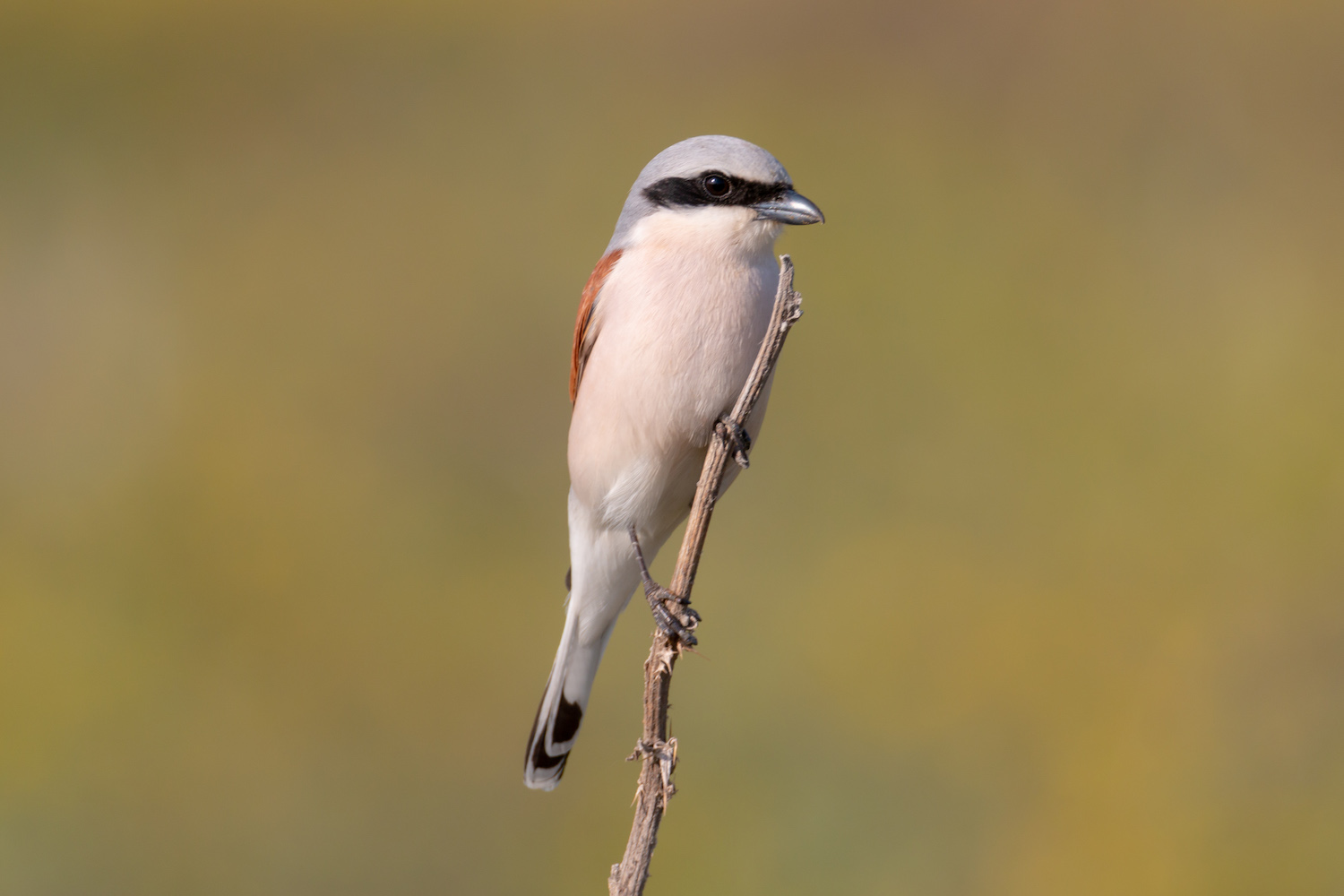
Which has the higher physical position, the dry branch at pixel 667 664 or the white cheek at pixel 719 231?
the white cheek at pixel 719 231

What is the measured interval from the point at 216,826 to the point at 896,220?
160 inches

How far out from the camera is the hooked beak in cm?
229

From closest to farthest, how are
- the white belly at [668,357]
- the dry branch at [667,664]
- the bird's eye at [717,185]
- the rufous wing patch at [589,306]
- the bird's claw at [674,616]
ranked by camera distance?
the dry branch at [667,664] < the bird's claw at [674,616] < the white belly at [668,357] < the bird's eye at [717,185] < the rufous wing patch at [589,306]

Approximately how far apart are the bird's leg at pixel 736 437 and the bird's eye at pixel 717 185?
497mm

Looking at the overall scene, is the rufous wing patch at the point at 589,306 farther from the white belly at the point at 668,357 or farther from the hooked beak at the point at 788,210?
the hooked beak at the point at 788,210

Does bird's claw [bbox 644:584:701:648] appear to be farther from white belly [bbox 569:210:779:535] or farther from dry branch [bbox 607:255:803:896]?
white belly [bbox 569:210:779:535]

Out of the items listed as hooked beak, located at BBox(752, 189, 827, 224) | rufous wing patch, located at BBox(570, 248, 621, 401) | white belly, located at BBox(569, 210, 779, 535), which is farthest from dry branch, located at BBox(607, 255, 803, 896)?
rufous wing patch, located at BBox(570, 248, 621, 401)

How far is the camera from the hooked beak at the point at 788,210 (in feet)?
7.50

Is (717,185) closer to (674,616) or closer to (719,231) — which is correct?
(719,231)

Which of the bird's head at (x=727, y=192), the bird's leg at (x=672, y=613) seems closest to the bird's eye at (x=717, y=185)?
the bird's head at (x=727, y=192)

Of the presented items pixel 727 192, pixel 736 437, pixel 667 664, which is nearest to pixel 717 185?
pixel 727 192

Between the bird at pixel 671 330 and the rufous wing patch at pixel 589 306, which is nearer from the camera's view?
the bird at pixel 671 330

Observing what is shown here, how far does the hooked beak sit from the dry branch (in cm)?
28

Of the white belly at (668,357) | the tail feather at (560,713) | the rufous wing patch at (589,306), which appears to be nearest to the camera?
the white belly at (668,357)
